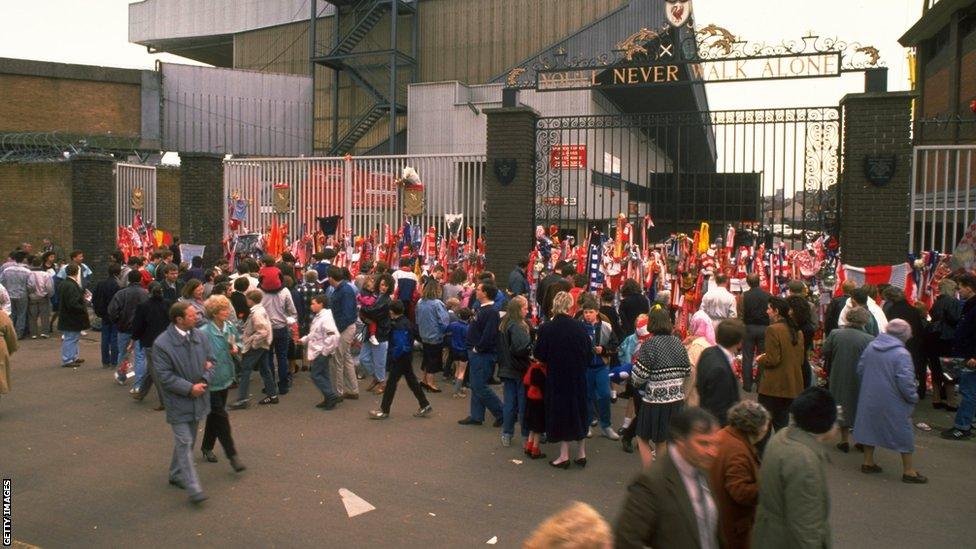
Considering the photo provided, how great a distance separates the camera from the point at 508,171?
1421cm

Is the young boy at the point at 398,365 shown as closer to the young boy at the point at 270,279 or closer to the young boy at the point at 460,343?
the young boy at the point at 460,343

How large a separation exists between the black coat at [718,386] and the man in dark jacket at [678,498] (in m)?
2.48

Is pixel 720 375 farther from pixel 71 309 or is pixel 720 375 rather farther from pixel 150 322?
pixel 71 309

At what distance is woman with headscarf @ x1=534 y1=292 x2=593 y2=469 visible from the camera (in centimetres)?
756

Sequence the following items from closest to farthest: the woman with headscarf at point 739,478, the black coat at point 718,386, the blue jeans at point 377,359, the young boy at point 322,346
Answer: the woman with headscarf at point 739,478, the black coat at point 718,386, the young boy at point 322,346, the blue jeans at point 377,359

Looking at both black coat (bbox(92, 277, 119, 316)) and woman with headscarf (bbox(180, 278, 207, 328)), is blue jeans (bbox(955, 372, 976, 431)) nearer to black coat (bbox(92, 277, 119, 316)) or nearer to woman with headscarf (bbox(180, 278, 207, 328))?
woman with headscarf (bbox(180, 278, 207, 328))

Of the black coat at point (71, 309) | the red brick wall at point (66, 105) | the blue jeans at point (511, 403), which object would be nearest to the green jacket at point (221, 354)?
the blue jeans at point (511, 403)

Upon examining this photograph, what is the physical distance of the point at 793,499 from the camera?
12.6 ft

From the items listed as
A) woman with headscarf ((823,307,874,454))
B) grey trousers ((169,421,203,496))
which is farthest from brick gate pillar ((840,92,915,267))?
grey trousers ((169,421,203,496))

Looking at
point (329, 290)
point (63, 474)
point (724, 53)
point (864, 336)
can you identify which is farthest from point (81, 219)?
point (864, 336)

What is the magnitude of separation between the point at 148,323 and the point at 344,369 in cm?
252

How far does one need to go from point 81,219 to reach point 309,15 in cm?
1873

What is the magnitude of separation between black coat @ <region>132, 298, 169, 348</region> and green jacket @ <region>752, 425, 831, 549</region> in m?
7.91

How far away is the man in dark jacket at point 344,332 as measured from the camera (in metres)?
10.5
